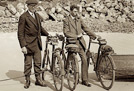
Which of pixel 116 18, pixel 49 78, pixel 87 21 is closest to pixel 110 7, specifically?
pixel 116 18

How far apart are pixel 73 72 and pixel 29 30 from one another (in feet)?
4.11

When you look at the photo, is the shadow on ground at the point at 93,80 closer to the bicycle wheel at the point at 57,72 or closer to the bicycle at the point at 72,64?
the bicycle at the point at 72,64

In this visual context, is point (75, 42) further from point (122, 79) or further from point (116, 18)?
point (116, 18)

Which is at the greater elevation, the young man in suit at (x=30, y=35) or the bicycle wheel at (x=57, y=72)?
the young man in suit at (x=30, y=35)

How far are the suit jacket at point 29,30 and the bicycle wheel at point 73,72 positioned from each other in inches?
34.5

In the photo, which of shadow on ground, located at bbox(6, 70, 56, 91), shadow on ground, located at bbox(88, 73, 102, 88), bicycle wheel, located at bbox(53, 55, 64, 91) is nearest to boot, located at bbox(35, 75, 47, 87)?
shadow on ground, located at bbox(6, 70, 56, 91)

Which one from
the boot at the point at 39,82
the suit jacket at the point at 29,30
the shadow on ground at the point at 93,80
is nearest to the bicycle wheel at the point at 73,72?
the boot at the point at 39,82

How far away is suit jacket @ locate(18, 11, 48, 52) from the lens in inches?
288

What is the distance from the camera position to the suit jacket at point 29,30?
732 centimetres

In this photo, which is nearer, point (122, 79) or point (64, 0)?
point (122, 79)

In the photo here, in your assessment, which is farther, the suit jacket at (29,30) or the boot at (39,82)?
the boot at (39,82)

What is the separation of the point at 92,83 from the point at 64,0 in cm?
3347

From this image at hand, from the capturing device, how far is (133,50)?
14.8m

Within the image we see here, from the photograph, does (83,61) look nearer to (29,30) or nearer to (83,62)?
(83,62)
